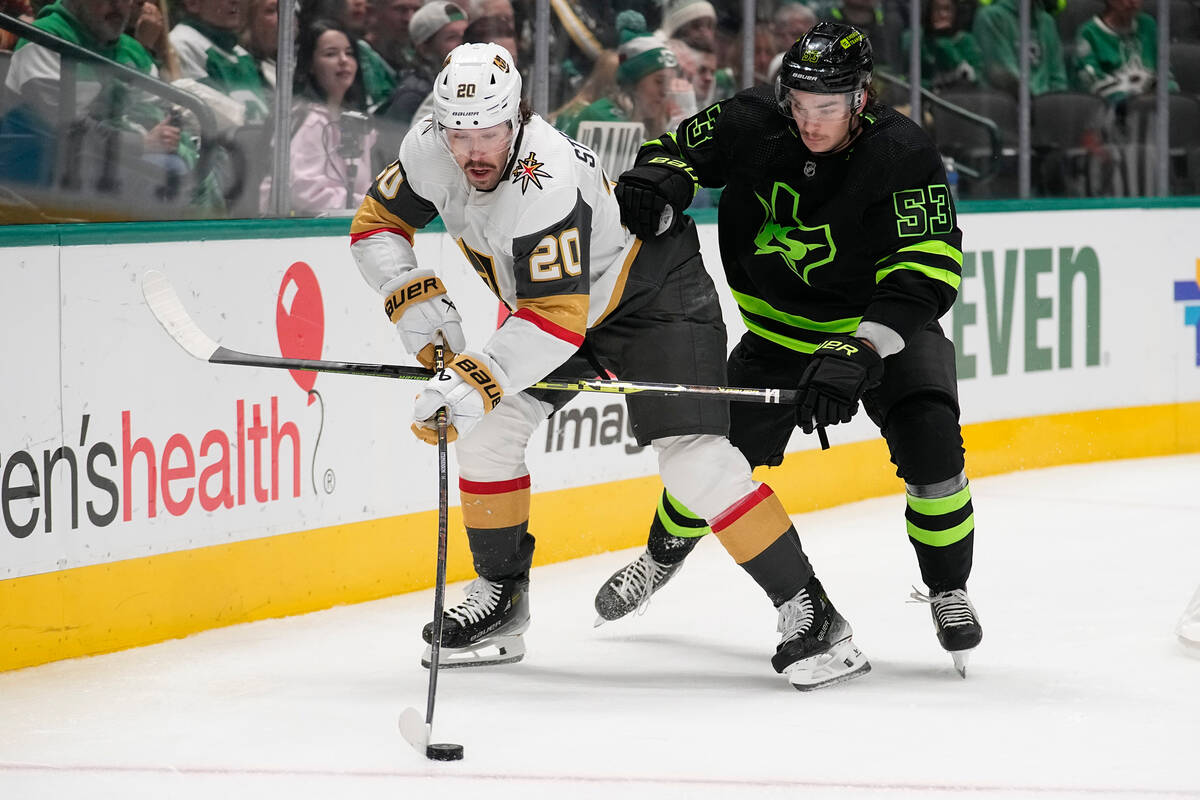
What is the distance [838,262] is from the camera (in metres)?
3.24

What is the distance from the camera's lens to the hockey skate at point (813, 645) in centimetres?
315

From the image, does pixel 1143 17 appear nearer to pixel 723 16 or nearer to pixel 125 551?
pixel 723 16

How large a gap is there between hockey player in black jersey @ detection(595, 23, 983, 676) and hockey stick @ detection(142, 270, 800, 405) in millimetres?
130

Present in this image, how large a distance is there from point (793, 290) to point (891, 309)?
0.35m

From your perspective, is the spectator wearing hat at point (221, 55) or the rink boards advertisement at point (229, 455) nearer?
the rink boards advertisement at point (229, 455)

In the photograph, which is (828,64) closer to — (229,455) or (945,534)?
(945,534)

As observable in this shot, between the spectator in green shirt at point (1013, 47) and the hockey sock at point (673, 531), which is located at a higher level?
the spectator in green shirt at point (1013, 47)

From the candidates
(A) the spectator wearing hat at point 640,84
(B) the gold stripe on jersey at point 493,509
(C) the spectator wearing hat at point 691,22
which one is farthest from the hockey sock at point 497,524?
(C) the spectator wearing hat at point 691,22

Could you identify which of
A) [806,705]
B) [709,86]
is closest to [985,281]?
[709,86]

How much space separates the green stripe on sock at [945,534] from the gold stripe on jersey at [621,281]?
2.39ft

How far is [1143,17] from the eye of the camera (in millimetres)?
6562

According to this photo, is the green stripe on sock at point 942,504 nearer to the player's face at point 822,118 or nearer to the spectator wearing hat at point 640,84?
the player's face at point 822,118

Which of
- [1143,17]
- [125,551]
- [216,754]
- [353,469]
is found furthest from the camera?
[1143,17]

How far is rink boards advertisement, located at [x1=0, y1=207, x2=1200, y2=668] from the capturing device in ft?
10.9
